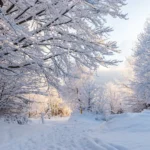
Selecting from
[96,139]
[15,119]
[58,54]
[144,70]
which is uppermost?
[144,70]

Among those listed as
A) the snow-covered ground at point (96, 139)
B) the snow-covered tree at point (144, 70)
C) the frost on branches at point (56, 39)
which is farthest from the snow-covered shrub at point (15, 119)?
the snow-covered tree at point (144, 70)

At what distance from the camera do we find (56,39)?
682 cm

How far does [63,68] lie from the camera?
7551 millimetres

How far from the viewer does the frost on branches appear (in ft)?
20.2

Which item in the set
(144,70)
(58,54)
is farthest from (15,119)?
(144,70)

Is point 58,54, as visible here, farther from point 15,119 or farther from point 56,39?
point 15,119

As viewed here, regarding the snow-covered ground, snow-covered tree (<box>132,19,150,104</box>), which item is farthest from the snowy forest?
snow-covered tree (<box>132,19,150,104</box>)

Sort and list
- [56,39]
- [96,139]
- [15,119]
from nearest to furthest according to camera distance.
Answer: [96,139], [56,39], [15,119]

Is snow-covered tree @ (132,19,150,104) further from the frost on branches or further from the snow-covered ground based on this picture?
the frost on branches

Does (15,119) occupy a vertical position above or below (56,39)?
below

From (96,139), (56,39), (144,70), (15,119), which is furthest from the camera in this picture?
(144,70)

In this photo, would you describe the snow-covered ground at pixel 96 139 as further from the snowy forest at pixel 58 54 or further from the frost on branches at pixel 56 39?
the frost on branches at pixel 56 39

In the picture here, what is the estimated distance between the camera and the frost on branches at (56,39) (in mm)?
6145

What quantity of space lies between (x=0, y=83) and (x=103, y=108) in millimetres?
23286
